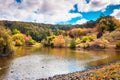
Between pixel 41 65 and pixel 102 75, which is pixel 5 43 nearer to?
pixel 41 65

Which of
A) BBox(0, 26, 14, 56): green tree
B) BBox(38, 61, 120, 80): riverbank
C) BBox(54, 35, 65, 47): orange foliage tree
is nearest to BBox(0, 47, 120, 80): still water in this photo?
BBox(0, 26, 14, 56): green tree

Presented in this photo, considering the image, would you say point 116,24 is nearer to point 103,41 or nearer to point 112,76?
point 103,41

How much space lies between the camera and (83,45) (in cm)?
12888

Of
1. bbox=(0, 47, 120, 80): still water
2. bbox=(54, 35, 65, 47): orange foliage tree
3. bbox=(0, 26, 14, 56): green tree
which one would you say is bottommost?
bbox=(54, 35, 65, 47): orange foliage tree

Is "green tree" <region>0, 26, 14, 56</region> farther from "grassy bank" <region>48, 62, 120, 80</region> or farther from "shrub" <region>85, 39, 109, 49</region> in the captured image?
"shrub" <region>85, 39, 109, 49</region>

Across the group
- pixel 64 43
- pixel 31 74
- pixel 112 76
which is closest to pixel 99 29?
pixel 64 43

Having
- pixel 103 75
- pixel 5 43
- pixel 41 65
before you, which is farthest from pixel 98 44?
pixel 103 75

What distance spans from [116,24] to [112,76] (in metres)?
142

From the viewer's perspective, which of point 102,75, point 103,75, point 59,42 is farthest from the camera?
point 59,42

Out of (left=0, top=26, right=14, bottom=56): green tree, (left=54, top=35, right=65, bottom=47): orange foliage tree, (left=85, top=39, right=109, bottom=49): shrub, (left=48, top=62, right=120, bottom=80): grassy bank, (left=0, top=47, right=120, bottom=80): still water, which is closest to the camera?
(left=48, top=62, right=120, bottom=80): grassy bank

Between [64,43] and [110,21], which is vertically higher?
[110,21]

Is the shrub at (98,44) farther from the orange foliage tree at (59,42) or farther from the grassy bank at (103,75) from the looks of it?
the grassy bank at (103,75)

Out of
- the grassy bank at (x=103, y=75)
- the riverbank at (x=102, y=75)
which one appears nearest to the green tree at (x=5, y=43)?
the riverbank at (x=102, y=75)

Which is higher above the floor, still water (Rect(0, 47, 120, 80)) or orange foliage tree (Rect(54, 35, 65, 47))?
still water (Rect(0, 47, 120, 80))
